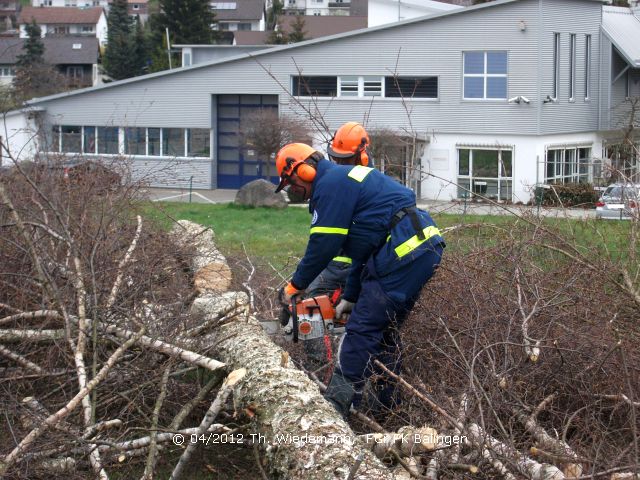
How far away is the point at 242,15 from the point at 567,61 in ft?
214

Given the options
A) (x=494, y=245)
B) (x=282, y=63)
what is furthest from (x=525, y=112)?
(x=494, y=245)

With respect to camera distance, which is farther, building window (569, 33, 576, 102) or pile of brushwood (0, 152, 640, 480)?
building window (569, 33, 576, 102)

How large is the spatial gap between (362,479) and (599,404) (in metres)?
1.73

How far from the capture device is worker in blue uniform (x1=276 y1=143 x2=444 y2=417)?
557 centimetres

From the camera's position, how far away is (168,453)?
5.38 m

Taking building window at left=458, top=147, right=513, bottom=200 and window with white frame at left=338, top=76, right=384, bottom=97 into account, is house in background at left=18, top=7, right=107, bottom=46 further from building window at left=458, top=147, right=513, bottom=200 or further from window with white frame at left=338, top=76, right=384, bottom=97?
building window at left=458, top=147, right=513, bottom=200

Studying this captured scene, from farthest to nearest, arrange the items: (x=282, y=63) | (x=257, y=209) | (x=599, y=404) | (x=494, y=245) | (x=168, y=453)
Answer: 1. (x=282, y=63)
2. (x=257, y=209)
3. (x=494, y=245)
4. (x=168, y=453)
5. (x=599, y=404)

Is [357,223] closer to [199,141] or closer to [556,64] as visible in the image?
[556,64]

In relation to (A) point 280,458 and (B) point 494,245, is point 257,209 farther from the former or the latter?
(A) point 280,458

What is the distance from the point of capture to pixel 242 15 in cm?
9094

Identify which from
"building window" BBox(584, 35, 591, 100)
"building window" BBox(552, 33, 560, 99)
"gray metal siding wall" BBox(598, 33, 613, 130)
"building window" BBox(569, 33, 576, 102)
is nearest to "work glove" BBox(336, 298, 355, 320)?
"building window" BBox(552, 33, 560, 99)

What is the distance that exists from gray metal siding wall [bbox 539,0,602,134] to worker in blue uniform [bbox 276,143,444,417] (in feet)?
79.4

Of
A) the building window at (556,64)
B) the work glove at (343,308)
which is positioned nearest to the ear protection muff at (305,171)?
the work glove at (343,308)

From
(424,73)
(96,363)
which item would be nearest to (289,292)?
(96,363)
